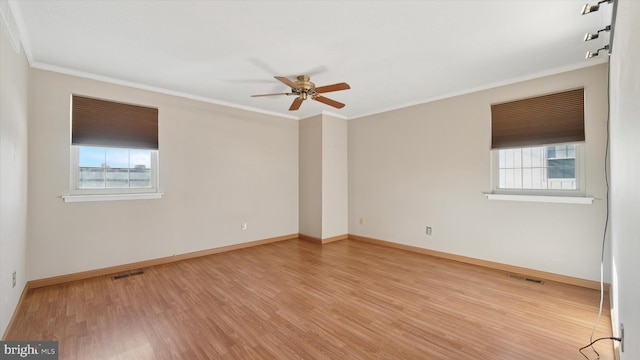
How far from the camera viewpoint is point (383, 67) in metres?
3.15

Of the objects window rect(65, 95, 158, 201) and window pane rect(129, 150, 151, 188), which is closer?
window rect(65, 95, 158, 201)

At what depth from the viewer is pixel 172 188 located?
4027 mm

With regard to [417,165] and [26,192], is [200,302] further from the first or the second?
[417,165]

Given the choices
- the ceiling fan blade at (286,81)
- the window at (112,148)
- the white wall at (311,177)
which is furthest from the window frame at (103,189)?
the white wall at (311,177)

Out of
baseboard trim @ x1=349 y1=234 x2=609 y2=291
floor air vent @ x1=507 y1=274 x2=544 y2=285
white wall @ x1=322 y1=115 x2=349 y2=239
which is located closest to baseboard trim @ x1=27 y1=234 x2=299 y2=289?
white wall @ x1=322 y1=115 x2=349 y2=239

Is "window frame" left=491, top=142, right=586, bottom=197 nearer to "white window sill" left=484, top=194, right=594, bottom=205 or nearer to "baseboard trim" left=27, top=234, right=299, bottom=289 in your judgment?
"white window sill" left=484, top=194, right=594, bottom=205

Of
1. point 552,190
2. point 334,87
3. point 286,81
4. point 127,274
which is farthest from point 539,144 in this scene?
point 127,274

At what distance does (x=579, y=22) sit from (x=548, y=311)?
2.60 meters

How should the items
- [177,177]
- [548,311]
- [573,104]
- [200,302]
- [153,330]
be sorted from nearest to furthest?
[153,330] < [548,311] < [200,302] < [573,104] < [177,177]

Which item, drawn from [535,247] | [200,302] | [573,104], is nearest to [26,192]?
[200,302]

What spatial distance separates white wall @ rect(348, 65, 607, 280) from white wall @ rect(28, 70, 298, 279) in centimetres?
166

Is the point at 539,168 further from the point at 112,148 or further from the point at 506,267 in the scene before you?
the point at 112,148

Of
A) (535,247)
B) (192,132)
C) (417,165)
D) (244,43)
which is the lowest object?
(535,247)

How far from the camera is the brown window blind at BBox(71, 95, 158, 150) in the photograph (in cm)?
335
